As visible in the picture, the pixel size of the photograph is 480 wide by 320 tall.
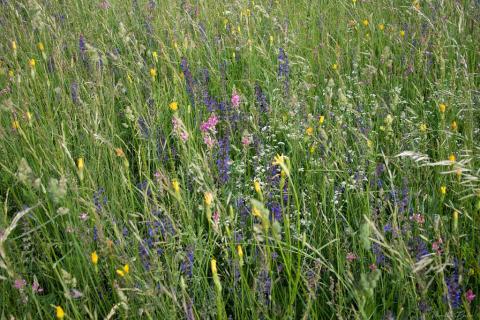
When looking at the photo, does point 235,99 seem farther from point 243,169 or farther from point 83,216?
point 83,216

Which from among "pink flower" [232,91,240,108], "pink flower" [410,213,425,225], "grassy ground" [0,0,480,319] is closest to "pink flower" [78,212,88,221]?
"grassy ground" [0,0,480,319]

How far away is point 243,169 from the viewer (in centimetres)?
210

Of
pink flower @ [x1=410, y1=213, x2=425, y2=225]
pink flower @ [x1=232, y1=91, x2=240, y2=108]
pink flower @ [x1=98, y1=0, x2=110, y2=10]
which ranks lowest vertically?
pink flower @ [x1=410, y1=213, x2=425, y2=225]

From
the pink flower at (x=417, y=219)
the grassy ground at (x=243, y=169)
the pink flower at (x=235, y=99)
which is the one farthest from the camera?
the pink flower at (x=235, y=99)

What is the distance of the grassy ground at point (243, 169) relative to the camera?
1459mm

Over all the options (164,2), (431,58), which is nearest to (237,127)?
(431,58)

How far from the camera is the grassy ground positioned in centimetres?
146

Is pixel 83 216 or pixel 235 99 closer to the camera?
pixel 83 216

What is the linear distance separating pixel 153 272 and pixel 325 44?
215 centimetres

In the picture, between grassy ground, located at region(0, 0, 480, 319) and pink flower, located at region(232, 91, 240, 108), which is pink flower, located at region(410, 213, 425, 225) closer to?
grassy ground, located at region(0, 0, 480, 319)

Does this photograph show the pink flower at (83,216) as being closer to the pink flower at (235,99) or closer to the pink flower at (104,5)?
the pink flower at (235,99)

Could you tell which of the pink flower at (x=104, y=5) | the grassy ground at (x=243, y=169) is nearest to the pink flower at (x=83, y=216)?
the grassy ground at (x=243, y=169)

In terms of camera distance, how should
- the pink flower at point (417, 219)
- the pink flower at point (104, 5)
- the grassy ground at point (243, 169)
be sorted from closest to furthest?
1. the grassy ground at point (243, 169)
2. the pink flower at point (417, 219)
3. the pink flower at point (104, 5)

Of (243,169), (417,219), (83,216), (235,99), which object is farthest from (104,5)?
(417,219)
